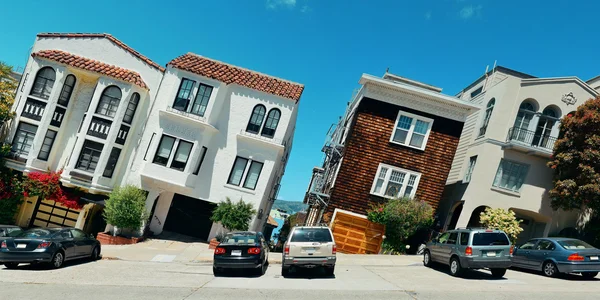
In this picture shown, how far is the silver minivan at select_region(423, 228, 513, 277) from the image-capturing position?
13.4m

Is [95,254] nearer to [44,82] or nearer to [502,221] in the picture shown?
[44,82]

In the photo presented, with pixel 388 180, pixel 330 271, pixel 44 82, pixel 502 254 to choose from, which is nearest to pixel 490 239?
pixel 502 254

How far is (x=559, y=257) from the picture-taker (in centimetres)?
Result: 1431

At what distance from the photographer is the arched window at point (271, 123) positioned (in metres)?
22.7

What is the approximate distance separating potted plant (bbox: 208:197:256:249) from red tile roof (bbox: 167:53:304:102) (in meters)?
6.62

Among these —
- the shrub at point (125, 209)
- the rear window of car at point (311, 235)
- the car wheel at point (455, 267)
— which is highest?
the car wheel at point (455, 267)

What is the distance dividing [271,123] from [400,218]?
8762 mm

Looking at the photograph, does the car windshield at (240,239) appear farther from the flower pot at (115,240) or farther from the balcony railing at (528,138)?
the balcony railing at (528,138)

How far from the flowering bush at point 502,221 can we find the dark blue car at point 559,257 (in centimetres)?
447

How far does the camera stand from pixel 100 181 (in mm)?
21656

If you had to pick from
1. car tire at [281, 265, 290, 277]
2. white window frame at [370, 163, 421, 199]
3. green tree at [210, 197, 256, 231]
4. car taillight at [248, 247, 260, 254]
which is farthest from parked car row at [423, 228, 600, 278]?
green tree at [210, 197, 256, 231]

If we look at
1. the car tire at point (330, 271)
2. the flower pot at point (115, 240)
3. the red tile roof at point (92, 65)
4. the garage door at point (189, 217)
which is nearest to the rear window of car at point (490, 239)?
the car tire at point (330, 271)

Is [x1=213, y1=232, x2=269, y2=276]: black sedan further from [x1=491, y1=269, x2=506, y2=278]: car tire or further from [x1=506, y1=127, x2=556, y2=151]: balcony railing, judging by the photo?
[x1=506, y1=127, x2=556, y2=151]: balcony railing

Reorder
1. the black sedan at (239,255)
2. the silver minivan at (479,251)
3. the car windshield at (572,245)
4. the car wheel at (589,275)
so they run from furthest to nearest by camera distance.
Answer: the car wheel at (589,275), the car windshield at (572,245), the silver minivan at (479,251), the black sedan at (239,255)
